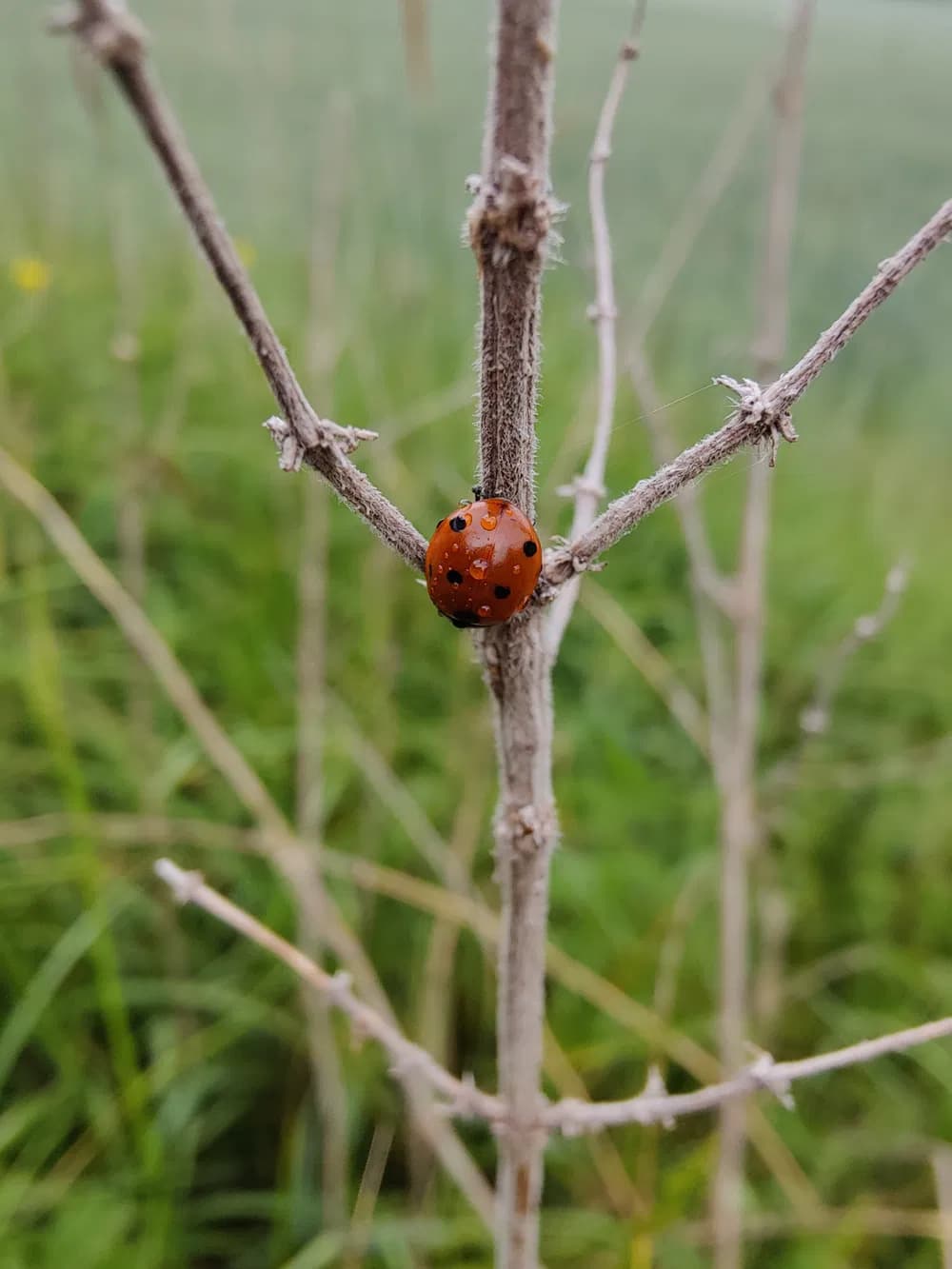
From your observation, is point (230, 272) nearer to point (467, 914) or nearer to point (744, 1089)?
point (744, 1089)

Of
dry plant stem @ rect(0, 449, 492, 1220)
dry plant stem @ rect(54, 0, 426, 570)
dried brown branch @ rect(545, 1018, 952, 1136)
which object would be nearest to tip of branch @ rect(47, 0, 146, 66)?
dry plant stem @ rect(54, 0, 426, 570)

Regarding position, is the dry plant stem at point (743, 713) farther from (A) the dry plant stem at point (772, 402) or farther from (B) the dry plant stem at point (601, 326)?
(A) the dry plant stem at point (772, 402)

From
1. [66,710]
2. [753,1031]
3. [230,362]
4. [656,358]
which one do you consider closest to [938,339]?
[656,358]

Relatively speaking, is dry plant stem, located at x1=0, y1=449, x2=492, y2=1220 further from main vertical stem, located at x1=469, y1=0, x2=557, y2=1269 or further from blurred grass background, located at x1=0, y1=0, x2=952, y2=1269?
main vertical stem, located at x1=469, y1=0, x2=557, y2=1269

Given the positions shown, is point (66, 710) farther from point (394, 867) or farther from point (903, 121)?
point (903, 121)

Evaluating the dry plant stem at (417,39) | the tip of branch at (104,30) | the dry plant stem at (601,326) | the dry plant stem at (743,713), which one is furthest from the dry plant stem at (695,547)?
the tip of branch at (104,30)

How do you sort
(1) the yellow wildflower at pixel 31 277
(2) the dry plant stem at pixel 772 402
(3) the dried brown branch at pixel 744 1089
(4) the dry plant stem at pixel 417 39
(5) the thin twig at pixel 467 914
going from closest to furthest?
1. (2) the dry plant stem at pixel 772 402
2. (3) the dried brown branch at pixel 744 1089
3. (4) the dry plant stem at pixel 417 39
4. (5) the thin twig at pixel 467 914
5. (1) the yellow wildflower at pixel 31 277
